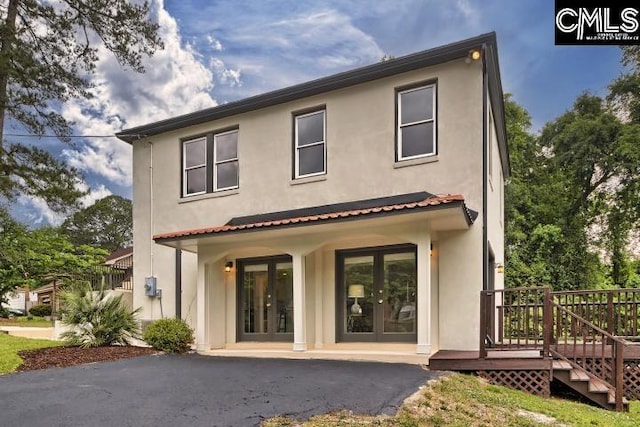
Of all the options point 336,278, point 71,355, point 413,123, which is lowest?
point 71,355

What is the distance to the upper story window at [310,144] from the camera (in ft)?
Result: 37.3

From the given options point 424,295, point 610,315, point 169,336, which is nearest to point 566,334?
point 610,315

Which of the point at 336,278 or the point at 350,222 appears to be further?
the point at 336,278

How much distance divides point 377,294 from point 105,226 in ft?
155

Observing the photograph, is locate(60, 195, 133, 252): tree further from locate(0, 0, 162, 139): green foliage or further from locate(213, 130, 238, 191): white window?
locate(213, 130, 238, 191): white window

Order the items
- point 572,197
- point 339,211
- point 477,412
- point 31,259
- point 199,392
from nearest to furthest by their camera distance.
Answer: point 477,412
point 199,392
point 339,211
point 31,259
point 572,197

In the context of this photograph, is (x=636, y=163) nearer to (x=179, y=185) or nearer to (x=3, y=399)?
(x=179, y=185)

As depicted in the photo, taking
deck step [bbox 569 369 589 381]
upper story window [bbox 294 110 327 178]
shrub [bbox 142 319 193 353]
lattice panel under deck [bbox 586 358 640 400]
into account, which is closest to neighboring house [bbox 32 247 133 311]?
shrub [bbox 142 319 193 353]

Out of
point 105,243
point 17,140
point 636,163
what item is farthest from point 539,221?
point 105,243

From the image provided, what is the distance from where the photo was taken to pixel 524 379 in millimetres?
7883

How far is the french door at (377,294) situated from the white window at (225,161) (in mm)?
3692

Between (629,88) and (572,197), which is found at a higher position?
(629,88)

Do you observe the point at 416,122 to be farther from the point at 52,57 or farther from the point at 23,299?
the point at 23,299

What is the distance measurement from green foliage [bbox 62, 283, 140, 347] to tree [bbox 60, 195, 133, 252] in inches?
1633
